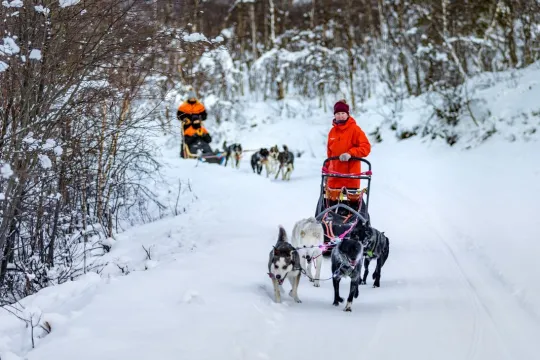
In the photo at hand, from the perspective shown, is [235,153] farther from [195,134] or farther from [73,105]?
[73,105]

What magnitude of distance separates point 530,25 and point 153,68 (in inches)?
476

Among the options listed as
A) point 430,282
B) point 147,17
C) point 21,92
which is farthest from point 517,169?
point 21,92

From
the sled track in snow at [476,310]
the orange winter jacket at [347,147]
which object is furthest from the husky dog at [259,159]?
the sled track in snow at [476,310]

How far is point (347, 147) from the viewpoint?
6172mm

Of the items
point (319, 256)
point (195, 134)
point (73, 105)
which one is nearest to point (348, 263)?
point (319, 256)

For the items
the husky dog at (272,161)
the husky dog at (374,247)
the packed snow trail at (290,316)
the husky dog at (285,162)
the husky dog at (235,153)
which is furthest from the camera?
the husky dog at (235,153)

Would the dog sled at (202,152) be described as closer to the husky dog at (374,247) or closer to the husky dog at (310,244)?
the husky dog at (310,244)

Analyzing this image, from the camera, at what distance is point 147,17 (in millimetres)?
4035

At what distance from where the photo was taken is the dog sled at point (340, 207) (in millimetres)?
5203

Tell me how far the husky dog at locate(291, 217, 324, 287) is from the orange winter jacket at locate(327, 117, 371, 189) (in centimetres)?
123

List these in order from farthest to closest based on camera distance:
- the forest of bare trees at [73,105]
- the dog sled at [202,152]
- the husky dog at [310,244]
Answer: the dog sled at [202,152] → the husky dog at [310,244] → the forest of bare trees at [73,105]

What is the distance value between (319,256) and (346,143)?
1835mm

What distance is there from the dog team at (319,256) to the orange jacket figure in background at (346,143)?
1.16 meters

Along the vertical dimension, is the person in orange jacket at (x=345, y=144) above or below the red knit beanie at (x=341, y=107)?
below
